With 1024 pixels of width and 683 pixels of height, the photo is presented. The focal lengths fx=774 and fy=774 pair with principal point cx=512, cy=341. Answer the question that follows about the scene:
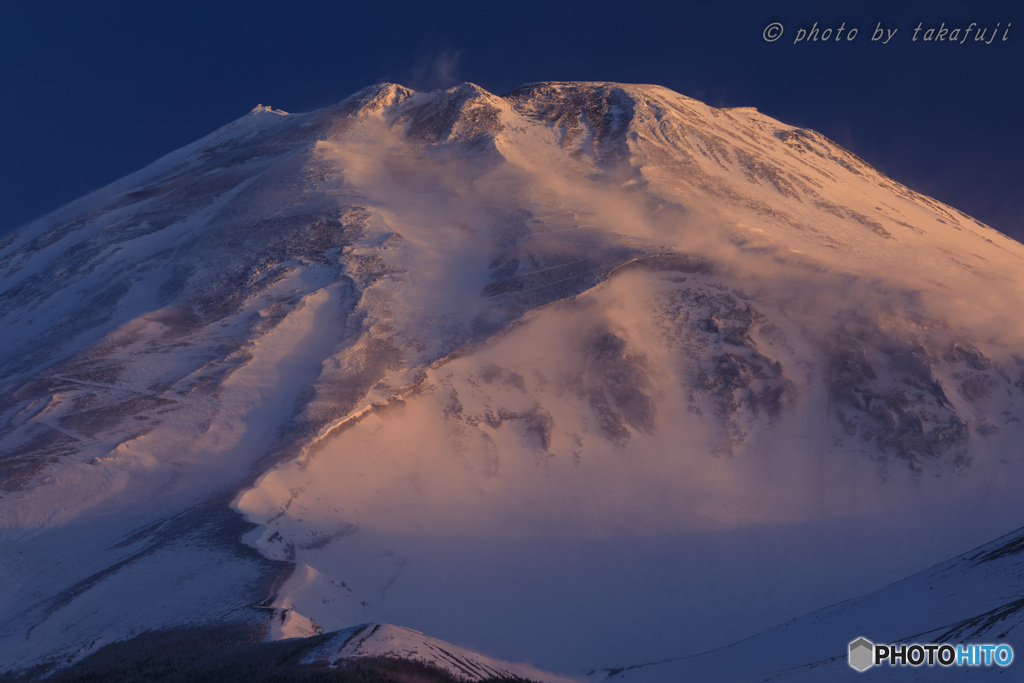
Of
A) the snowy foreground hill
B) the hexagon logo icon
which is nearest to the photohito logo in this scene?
the hexagon logo icon

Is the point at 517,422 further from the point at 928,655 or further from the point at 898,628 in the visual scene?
the point at 928,655

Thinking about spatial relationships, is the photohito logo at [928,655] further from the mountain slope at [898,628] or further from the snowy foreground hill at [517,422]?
the snowy foreground hill at [517,422]

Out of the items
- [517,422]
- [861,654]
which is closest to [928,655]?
[861,654]

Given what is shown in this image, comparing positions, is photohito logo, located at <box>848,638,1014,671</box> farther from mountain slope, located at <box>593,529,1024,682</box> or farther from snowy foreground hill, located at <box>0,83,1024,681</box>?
snowy foreground hill, located at <box>0,83,1024,681</box>

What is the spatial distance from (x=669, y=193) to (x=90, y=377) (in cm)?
4283

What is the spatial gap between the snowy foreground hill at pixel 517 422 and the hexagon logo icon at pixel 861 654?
0.71m

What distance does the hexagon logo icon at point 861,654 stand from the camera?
20375 mm

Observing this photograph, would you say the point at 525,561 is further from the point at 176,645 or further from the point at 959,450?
the point at 959,450

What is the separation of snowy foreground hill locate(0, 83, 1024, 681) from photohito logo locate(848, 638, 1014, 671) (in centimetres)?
47

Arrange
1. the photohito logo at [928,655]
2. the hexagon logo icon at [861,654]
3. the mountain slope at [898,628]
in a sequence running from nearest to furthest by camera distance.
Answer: the photohito logo at [928,655], the mountain slope at [898,628], the hexagon logo icon at [861,654]

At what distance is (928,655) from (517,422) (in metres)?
26.3

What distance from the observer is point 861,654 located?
21.1 m

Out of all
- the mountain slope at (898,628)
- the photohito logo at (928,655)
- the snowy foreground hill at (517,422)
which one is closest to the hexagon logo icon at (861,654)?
the photohito logo at (928,655)

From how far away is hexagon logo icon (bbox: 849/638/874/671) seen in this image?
20.4 meters
